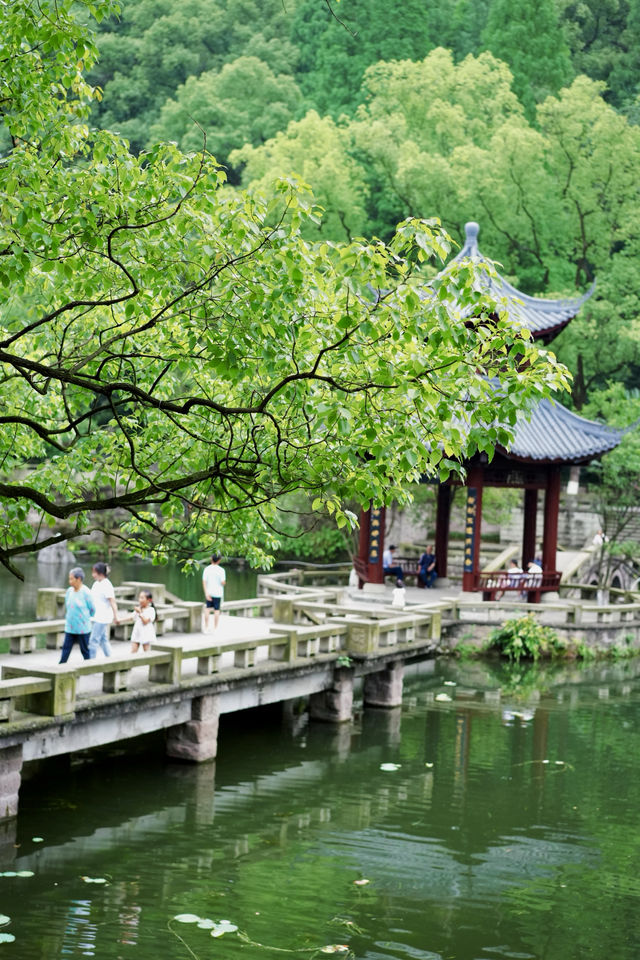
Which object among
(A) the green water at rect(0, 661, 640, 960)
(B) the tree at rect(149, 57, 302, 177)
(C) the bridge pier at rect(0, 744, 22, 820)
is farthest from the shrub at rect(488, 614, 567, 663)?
(B) the tree at rect(149, 57, 302, 177)

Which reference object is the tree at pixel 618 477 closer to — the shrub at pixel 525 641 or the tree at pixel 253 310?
the shrub at pixel 525 641

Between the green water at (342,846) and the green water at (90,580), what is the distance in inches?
487

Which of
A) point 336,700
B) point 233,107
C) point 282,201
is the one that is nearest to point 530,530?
point 282,201

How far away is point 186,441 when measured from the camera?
31.6ft

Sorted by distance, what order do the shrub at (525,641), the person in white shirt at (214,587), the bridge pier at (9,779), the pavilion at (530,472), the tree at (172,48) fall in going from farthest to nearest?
the tree at (172,48) → the pavilion at (530,472) → the shrub at (525,641) → the person in white shirt at (214,587) → the bridge pier at (9,779)

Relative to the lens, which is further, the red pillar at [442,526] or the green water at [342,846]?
the red pillar at [442,526]

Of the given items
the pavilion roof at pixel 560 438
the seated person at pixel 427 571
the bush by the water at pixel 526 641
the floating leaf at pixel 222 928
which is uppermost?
the pavilion roof at pixel 560 438

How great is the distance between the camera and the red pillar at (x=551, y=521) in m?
27.9

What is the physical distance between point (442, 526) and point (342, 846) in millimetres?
17982

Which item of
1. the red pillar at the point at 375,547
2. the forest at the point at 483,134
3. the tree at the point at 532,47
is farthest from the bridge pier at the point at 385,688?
the tree at the point at 532,47

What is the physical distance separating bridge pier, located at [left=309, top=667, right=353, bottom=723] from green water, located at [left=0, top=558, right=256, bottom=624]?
1038 cm

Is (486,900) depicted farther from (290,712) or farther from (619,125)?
(619,125)

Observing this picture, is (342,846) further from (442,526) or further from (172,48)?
(172,48)

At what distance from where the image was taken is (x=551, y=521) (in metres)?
28.2
